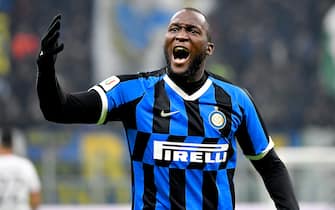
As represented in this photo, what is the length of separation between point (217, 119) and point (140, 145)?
0.36m

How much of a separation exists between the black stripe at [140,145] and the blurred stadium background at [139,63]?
7393 mm

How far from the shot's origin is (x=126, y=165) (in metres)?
11.7

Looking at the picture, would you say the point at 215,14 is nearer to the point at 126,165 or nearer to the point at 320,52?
the point at 320,52

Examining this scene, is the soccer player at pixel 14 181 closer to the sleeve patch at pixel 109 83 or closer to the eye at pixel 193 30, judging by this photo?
the sleeve patch at pixel 109 83

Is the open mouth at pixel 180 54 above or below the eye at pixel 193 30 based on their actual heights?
below

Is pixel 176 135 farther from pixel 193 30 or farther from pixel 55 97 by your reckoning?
pixel 55 97

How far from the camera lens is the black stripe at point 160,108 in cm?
379

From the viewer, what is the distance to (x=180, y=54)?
376 cm

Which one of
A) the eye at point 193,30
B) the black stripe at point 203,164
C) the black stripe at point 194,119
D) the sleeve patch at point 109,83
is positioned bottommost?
the black stripe at point 203,164

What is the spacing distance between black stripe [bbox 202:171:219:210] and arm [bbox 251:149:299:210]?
0.33m

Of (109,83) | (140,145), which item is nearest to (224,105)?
(140,145)

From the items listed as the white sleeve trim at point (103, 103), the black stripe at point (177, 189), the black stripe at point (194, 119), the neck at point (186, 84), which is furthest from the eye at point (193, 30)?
the black stripe at point (177, 189)

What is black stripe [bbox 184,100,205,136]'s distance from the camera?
3.81 metres

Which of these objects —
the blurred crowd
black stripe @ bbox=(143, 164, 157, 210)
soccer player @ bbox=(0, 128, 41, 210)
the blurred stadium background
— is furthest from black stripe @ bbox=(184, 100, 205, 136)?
the blurred crowd
